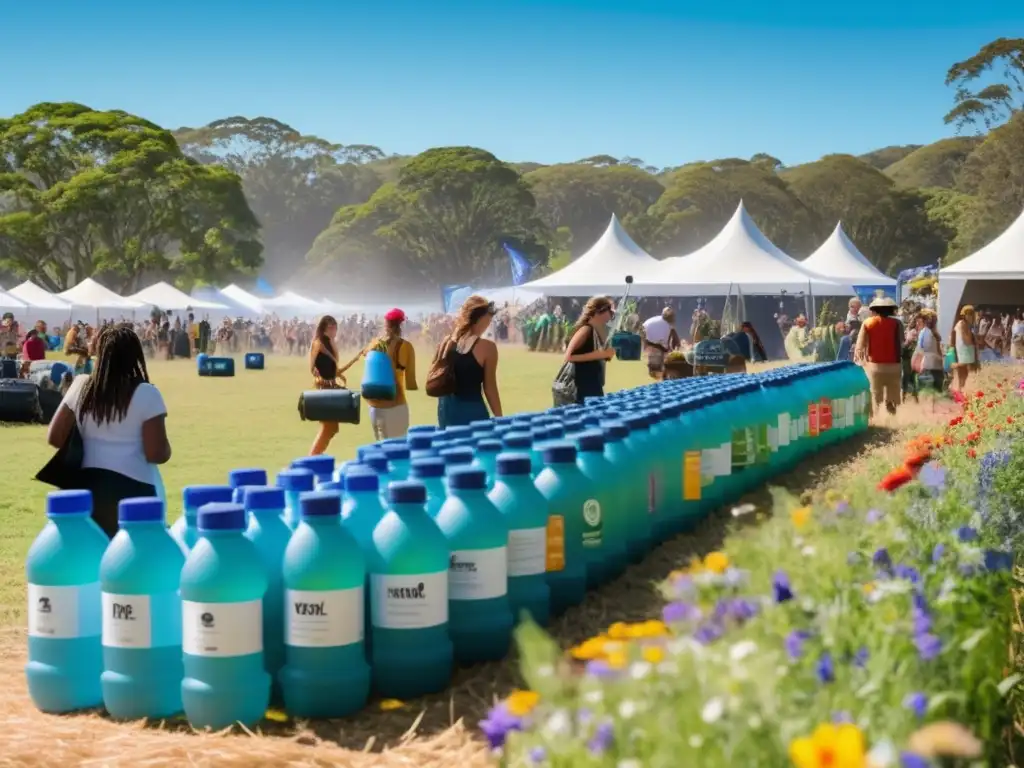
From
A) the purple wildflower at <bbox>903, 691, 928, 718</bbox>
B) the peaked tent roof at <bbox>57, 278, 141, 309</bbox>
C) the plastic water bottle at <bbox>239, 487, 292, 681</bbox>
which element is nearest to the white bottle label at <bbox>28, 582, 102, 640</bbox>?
the plastic water bottle at <bbox>239, 487, 292, 681</bbox>

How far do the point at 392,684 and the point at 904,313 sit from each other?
29.5 m

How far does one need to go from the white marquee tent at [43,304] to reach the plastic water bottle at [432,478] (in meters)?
36.8

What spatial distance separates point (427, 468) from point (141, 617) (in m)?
1.03

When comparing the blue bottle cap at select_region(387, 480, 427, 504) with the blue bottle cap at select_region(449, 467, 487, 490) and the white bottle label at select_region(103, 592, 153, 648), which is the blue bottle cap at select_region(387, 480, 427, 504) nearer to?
the blue bottle cap at select_region(449, 467, 487, 490)

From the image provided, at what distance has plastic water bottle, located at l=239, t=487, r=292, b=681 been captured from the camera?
390 cm

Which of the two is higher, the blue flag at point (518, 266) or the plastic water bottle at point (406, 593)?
the blue flag at point (518, 266)

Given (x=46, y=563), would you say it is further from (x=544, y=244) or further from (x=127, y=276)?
(x=544, y=244)

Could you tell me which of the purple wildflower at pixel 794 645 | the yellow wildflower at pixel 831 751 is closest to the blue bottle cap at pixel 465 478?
the purple wildflower at pixel 794 645

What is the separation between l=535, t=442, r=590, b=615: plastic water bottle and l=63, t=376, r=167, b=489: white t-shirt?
5.46 ft

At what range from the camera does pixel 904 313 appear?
31672 mm

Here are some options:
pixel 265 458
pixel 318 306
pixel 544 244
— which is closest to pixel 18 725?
pixel 265 458

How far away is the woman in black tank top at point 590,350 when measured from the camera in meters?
9.45

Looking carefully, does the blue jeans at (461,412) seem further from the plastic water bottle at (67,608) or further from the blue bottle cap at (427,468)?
the plastic water bottle at (67,608)

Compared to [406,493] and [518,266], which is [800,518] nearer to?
[406,493]
